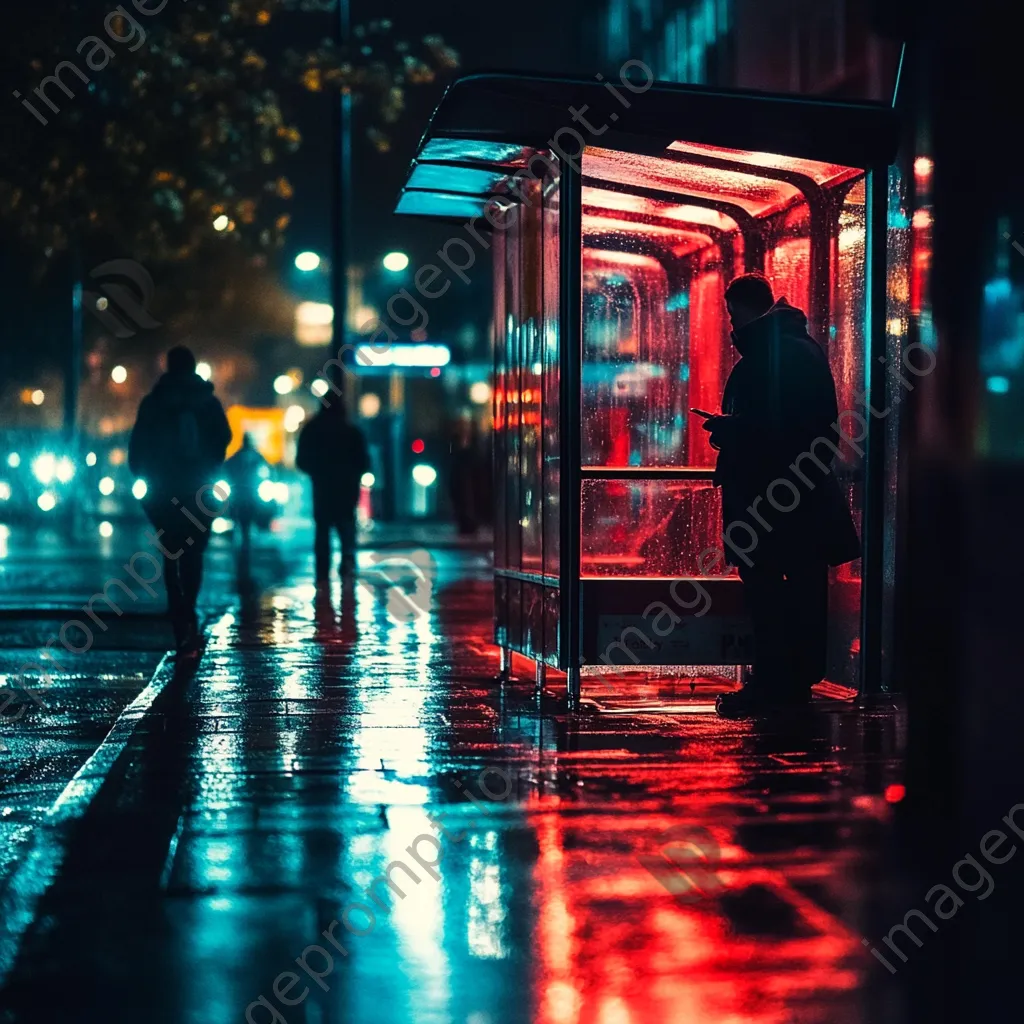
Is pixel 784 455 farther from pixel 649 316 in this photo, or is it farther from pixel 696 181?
pixel 696 181

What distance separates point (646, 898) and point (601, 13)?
61.7 m

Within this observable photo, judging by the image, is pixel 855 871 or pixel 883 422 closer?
pixel 855 871

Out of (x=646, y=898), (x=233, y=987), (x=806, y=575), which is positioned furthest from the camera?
(x=806, y=575)

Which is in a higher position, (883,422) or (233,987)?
(883,422)

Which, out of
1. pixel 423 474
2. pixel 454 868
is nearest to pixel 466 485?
pixel 423 474

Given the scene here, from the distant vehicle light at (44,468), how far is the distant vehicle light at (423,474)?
319 inches

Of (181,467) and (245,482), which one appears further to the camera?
(245,482)

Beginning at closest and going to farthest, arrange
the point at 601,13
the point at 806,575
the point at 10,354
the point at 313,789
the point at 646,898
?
1. the point at 646,898
2. the point at 313,789
3. the point at 806,575
4. the point at 10,354
5. the point at 601,13

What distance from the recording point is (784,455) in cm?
881

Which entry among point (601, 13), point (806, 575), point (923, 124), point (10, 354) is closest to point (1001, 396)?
point (923, 124)

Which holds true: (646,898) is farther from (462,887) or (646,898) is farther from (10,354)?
(10,354)

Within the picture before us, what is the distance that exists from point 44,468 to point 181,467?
29.1 metres

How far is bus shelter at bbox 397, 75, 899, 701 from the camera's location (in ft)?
29.0

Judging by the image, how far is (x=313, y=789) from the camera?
6.70 meters
